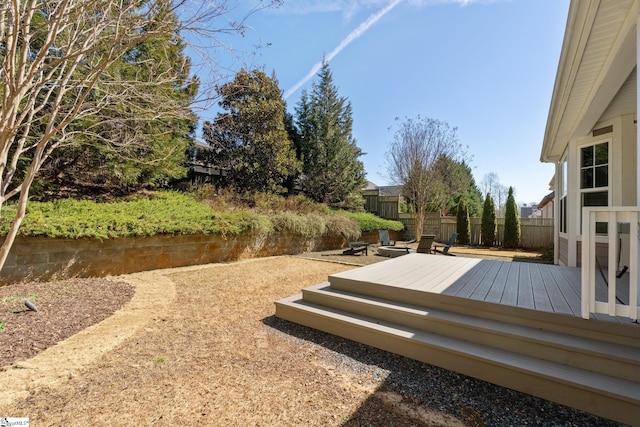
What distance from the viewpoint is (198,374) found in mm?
2322

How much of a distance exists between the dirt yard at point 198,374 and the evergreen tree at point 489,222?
44.7 feet

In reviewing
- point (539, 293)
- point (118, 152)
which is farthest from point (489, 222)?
point (118, 152)

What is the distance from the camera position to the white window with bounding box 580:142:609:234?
14.6 feet

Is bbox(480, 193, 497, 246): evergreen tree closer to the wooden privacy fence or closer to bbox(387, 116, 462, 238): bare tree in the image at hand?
the wooden privacy fence

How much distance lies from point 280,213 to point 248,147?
413 cm

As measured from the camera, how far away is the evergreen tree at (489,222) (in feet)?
44.8

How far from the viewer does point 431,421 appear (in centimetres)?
184

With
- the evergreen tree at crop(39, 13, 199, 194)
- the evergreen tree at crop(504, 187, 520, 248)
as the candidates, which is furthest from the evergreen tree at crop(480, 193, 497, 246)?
the evergreen tree at crop(39, 13, 199, 194)

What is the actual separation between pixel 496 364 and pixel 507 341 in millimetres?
303

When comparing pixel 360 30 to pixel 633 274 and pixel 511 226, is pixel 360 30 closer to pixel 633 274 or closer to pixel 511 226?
pixel 633 274

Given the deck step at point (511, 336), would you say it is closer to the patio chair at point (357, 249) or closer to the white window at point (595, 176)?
the white window at point (595, 176)

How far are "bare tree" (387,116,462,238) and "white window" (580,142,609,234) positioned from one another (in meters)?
9.64

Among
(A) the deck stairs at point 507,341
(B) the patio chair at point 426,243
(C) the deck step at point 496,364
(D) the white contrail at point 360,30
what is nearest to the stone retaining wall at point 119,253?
(D) the white contrail at point 360,30

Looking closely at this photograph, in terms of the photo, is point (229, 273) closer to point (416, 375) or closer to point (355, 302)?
point (355, 302)
